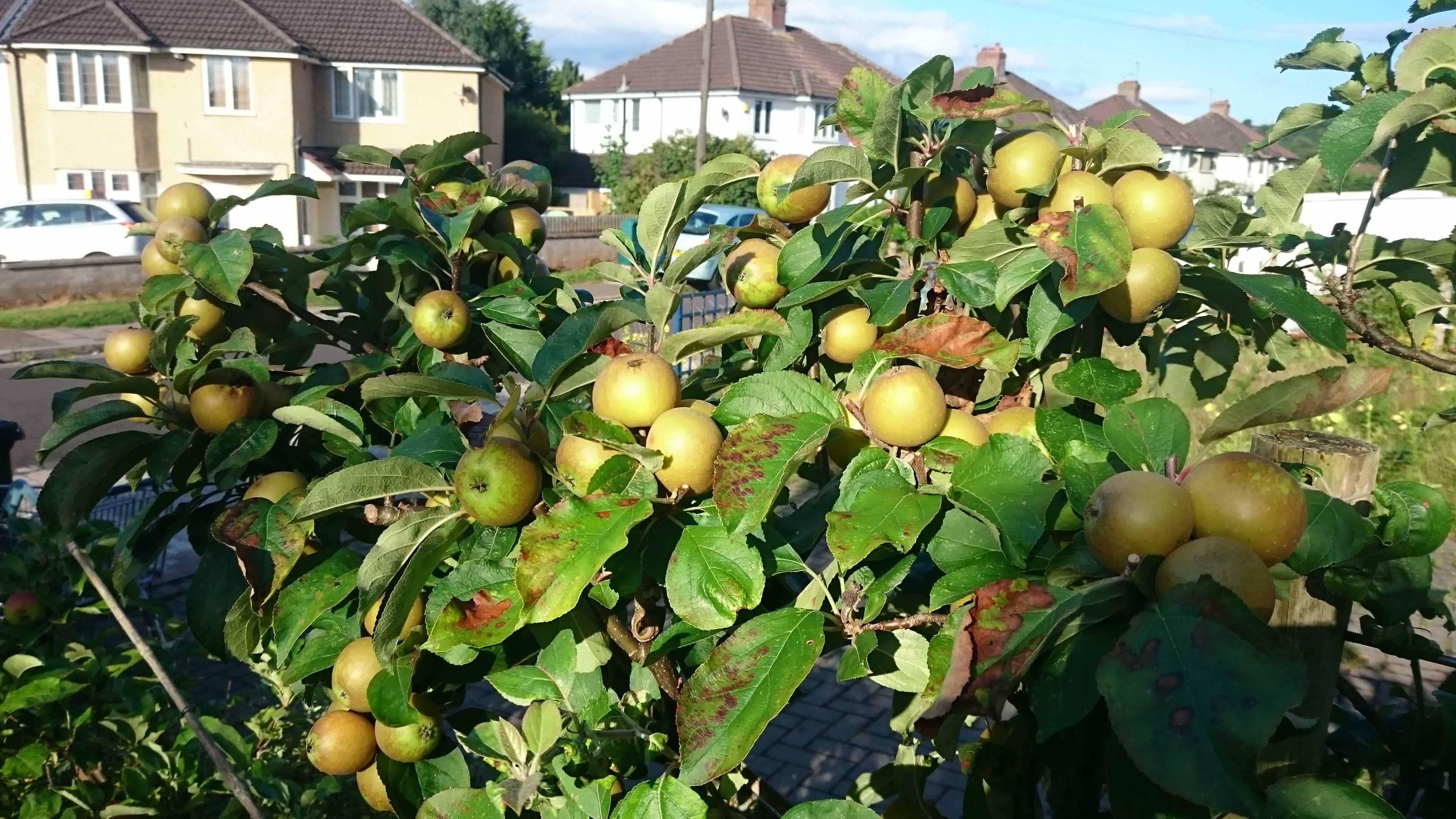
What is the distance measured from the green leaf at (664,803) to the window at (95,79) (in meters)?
29.6

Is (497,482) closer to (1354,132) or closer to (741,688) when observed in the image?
(741,688)

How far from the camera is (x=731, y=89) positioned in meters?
37.9

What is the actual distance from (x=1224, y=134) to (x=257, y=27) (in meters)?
49.7

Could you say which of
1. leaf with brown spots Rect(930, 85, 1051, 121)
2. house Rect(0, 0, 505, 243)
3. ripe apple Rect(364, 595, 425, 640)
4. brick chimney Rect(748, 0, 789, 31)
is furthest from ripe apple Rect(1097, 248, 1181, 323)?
brick chimney Rect(748, 0, 789, 31)

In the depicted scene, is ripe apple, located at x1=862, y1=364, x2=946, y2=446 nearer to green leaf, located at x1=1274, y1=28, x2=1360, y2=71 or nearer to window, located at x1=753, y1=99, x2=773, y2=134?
green leaf, located at x1=1274, y1=28, x2=1360, y2=71

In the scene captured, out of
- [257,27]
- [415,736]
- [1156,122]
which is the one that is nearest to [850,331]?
[415,736]

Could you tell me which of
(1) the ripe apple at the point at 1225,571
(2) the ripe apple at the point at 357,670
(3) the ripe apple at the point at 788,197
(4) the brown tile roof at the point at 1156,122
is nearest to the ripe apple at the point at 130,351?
(2) the ripe apple at the point at 357,670

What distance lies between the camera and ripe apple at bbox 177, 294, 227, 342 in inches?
80.0

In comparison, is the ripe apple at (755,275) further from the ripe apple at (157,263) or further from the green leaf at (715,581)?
the ripe apple at (157,263)

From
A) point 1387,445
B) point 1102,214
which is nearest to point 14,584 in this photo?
point 1102,214

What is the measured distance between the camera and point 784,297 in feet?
4.86

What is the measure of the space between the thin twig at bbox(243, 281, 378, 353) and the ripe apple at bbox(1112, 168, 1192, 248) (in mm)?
1396

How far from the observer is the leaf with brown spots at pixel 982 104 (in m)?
1.37

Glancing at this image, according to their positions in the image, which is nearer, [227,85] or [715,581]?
[715,581]
